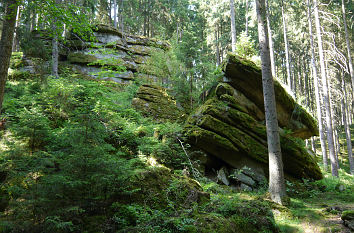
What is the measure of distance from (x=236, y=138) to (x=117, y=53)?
14.1m

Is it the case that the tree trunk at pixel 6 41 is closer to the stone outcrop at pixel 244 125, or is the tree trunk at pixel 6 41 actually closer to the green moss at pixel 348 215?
the stone outcrop at pixel 244 125

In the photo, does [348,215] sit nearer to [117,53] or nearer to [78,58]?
[117,53]

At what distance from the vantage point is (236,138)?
9.16 m

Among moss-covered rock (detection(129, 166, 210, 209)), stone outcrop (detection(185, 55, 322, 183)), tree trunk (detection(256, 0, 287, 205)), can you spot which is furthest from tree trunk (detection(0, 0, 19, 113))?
tree trunk (detection(256, 0, 287, 205))

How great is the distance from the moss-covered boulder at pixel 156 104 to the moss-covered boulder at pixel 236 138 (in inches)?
66.1

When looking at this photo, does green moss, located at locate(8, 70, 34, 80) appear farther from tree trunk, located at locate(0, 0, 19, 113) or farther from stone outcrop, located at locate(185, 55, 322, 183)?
stone outcrop, located at locate(185, 55, 322, 183)

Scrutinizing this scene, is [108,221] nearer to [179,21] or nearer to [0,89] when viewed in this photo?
[0,89]

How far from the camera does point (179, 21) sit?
1230 inches

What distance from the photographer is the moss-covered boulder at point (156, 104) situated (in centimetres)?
1055

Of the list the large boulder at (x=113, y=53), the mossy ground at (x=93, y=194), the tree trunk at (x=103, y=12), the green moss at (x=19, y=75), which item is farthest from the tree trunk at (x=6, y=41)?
the tree trunk at (x=103, y=12)

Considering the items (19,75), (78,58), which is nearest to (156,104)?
(19,75)

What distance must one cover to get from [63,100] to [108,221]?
525 cm

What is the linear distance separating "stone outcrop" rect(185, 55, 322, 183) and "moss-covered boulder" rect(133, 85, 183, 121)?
157 centimetres

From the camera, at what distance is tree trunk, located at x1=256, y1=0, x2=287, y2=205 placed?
729cm
